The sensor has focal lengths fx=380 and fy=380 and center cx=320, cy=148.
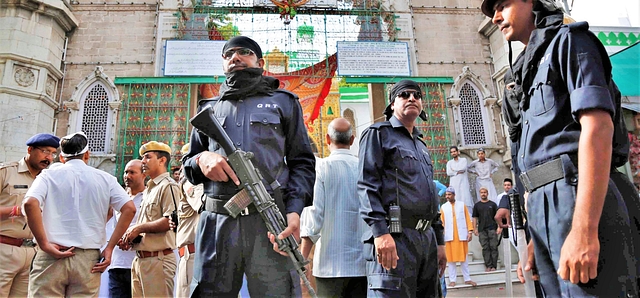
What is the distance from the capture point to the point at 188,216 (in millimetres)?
3797

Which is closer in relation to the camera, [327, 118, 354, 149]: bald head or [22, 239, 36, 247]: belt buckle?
[327, 118, 354, 149]: bald head

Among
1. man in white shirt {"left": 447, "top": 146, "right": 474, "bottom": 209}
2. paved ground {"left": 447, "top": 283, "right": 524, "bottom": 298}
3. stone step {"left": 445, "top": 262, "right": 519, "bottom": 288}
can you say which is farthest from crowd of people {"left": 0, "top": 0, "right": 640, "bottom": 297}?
man in white shirt {"left": 447, "top": 146, "right": 474, "bottom": 209}

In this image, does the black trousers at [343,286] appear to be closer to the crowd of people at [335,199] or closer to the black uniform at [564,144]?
the crowd of people at [335,199]

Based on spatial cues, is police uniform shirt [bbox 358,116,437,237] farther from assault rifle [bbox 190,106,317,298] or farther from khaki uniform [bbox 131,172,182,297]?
khaki uniform [bbox 131,172,182,297]

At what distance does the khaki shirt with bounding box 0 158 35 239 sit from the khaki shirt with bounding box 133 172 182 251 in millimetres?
999

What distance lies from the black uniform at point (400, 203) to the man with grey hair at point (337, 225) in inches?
15.3

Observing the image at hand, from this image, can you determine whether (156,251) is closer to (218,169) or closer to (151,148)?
(151,148)

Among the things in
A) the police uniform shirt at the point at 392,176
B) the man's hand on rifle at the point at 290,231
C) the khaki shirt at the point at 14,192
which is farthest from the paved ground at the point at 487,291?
the khaki shirt at the point at 14,192

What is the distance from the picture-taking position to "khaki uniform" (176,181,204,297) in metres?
3.71

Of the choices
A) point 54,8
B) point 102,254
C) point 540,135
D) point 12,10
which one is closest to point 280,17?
point 54,8

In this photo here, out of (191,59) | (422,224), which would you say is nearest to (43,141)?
(422,224)

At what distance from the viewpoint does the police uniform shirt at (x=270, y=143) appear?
209 centimetres

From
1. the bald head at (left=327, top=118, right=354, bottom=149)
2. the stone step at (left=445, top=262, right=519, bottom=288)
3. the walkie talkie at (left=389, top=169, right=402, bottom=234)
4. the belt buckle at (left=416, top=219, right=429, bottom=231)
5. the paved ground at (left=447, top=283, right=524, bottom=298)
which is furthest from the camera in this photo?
the stone step at (left=445, top=262, right=519, bottom=288)

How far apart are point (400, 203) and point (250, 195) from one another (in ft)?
3.37
